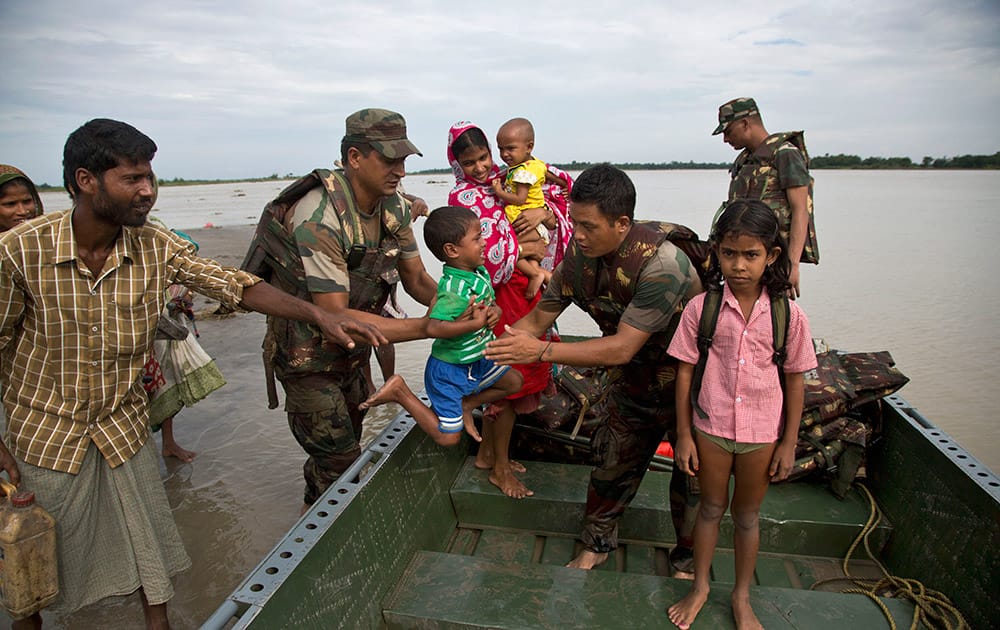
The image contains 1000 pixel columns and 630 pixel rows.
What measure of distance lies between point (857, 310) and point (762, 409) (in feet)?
22.1

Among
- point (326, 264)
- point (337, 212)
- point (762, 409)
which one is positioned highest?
point (337, 212)

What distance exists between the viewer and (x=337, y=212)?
8.19 feet

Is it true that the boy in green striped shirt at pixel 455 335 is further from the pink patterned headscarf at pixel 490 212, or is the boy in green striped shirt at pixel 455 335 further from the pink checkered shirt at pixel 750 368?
the pink checkered shirt at pixel 750 368

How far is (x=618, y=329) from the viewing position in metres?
2.19

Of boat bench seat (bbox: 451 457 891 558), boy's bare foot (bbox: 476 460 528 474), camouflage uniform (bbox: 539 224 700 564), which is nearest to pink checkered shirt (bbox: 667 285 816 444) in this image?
camouflage uniform (bbox: 539 224 700 564)

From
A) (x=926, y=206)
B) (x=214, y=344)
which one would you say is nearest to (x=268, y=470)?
(x=214, y=344)

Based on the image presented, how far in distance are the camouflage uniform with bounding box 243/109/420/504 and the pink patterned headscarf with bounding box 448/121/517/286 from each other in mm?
437

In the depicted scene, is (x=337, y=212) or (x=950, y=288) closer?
(x=337, y=212)

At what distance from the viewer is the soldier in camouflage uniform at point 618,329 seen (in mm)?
2104

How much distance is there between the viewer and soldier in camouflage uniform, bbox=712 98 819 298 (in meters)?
4.06

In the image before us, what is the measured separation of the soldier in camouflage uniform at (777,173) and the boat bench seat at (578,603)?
2.35 metres

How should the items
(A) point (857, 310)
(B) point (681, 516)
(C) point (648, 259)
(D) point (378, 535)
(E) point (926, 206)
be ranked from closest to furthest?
(C) point (648, 259) < (D) point (378, 535) < (B) point (681, 516) < (A) point (857, 310) < (E) point (926, 206)

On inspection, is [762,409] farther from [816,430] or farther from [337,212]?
[337,212]

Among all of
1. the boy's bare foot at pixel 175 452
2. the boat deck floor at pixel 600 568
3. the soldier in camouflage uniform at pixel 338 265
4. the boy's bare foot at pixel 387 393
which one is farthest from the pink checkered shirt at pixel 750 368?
the boy's bare foot at pixel 175 452
